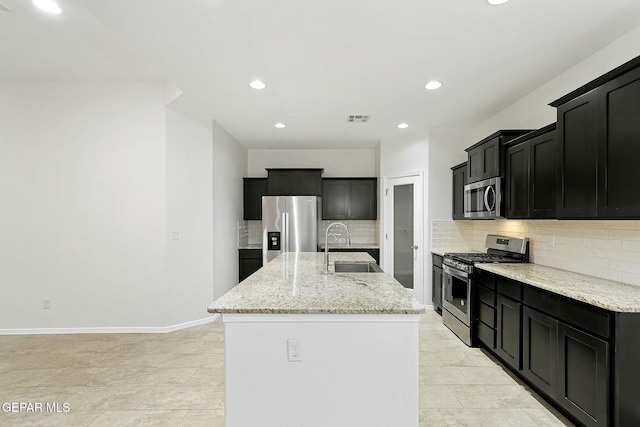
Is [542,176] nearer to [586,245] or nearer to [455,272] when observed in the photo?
[586,245]

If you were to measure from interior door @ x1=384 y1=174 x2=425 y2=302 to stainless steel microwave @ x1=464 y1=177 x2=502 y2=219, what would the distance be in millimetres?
1001

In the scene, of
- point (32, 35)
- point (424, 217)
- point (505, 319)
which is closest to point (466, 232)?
point (424, 217)

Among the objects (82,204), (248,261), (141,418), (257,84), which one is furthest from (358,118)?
(141,418)

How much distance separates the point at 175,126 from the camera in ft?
13.1

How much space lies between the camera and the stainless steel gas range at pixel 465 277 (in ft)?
11.1

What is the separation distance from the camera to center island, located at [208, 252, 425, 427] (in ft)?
5.47

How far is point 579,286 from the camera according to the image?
86.5 inches

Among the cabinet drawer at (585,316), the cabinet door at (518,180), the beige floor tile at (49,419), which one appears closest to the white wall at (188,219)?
the beige floor tile at (49,419)

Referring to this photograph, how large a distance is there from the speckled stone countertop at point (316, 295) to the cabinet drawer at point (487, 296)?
1307 millimetres

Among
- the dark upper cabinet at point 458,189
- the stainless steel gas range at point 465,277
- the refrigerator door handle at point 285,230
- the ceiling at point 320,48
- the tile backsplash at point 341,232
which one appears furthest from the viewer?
the tile backsplash at point 341,232

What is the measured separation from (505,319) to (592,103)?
1.85 meters

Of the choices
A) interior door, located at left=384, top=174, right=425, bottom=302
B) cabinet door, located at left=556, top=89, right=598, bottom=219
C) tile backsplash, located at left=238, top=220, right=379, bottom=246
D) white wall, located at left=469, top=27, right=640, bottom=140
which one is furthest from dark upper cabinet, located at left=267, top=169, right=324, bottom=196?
cabinet door, located at left=556, top=89, right=598, bottom=219

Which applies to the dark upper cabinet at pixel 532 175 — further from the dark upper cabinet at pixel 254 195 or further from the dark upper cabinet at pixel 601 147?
the dark upper cabinet at pixel 254 195

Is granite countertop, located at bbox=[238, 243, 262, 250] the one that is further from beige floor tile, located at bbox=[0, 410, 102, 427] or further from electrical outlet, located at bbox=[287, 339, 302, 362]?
electrical outlet, located at bbox=[287, 339, 302, 362]
